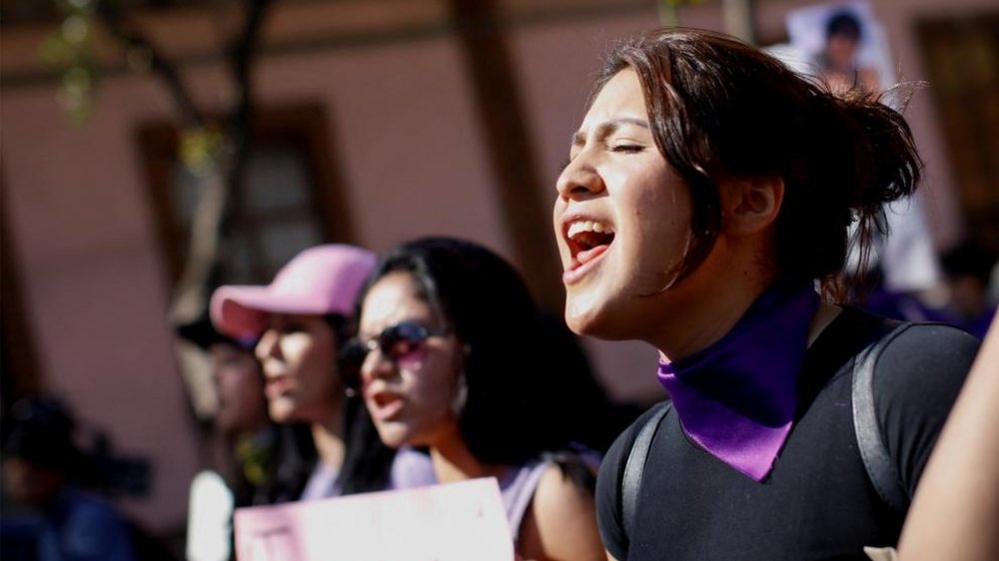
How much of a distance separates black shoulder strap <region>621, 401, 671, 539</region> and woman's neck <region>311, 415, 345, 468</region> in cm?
201

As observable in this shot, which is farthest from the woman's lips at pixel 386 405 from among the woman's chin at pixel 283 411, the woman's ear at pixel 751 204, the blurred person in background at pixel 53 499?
the blurred person in background at pixel 53 499

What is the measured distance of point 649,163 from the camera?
1902 millimetres

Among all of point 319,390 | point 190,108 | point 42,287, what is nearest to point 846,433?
point 319,390

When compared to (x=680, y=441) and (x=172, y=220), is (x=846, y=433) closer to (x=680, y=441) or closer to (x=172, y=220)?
(x=680, y=441)

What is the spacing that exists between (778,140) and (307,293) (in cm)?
232

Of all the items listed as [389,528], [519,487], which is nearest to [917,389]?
[389,528]

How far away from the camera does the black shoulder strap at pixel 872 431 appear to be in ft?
5.41

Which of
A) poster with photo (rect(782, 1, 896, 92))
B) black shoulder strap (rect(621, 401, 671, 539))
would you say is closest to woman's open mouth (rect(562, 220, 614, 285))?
black shoulder strap (rect(621, 401, 671, 539))

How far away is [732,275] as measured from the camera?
6.37 ft

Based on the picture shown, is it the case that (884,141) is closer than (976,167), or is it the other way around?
(884,141)

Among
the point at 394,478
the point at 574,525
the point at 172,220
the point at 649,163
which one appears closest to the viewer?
the point at 649,163

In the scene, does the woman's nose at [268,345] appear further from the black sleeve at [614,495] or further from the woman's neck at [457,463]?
the black sleeve at [614,495]

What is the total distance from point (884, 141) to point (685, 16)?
13.7 metres

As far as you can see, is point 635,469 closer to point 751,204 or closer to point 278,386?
point 751,204
